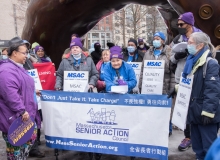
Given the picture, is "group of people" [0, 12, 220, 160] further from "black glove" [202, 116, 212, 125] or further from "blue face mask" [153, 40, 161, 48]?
"blue face mask" [153, 40, 161, 48]

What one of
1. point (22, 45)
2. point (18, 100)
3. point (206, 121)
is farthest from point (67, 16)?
point (206, 121)

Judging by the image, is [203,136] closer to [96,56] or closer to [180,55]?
[180,55]

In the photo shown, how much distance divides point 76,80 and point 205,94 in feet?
7.37

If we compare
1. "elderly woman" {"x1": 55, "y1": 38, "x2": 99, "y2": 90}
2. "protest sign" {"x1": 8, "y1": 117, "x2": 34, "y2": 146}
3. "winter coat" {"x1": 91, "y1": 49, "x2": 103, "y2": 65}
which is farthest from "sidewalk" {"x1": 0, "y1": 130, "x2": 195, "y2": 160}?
"winter coat" {"x1": 91, "y1": 49, "x2": 103, "y2": 65}

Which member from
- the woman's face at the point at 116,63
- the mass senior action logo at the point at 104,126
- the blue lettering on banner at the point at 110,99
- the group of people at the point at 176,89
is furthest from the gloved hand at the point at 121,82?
the mass senior action logo at the point at 104,126

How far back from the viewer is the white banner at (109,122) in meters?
3.64

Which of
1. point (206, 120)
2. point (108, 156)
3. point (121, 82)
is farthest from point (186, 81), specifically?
point (108, 156)

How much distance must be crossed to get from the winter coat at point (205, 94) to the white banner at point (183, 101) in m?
0.05

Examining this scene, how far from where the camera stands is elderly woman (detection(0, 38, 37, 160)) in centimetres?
315

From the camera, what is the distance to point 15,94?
3143 millimetres

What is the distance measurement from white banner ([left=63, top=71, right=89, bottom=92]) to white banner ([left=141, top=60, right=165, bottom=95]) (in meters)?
1.20

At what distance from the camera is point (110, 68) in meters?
4.26

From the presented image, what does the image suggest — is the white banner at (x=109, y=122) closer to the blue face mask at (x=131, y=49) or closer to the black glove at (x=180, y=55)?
the black glove at (x=180, y=55)

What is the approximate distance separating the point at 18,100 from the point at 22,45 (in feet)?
2.27
